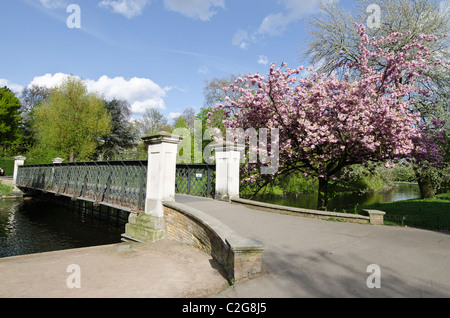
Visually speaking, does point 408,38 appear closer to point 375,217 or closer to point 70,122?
point 375,217

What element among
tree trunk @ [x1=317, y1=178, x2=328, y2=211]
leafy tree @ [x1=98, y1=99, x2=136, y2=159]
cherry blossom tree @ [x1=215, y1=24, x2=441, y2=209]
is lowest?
tree trunk @ [x1=317, y1=178, x2=328, y2=211]

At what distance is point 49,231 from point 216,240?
11.0 meters

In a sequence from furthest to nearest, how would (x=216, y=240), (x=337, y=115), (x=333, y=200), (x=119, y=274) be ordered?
(x=333, y=200) < (x=337, y=115) < (x=216, y=240) < (x=119, y=274)

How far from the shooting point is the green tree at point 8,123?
113 ft

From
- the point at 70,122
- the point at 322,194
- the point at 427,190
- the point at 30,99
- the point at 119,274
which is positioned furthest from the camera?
the point at 30,99

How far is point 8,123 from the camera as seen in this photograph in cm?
3544

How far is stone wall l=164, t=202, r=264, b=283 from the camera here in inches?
153

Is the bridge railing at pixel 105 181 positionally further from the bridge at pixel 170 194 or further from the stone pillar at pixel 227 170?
the stone pillar at pixel 227 170

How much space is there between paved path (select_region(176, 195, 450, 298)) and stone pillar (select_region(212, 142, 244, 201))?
110 inches

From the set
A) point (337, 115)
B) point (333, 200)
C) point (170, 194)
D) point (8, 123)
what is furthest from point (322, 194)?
point (8, 123)

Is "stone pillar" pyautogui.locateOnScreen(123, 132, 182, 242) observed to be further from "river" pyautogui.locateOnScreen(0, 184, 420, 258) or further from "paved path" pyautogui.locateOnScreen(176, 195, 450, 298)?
"river" pyautogui.locateOnScreen(0, 184, 420, 258)

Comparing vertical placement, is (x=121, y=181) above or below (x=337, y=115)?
below

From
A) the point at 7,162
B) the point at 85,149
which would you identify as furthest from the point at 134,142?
the point at 7,162

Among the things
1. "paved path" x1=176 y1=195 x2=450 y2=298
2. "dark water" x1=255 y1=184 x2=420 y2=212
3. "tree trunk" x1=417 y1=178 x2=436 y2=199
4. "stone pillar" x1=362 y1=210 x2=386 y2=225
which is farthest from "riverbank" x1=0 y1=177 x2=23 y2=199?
"tree trunk" x1=417 y1=178 x2=436 y2=199
